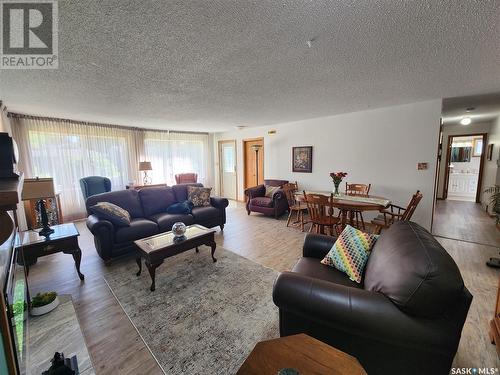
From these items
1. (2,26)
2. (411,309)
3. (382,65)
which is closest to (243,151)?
(382,65)

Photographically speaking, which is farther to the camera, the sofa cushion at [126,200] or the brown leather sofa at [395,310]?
the sofa cushion at [126,200]

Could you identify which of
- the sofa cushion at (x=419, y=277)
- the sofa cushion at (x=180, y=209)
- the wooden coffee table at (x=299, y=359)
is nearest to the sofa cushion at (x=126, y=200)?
the sofa cushion at (x=180, y=209)

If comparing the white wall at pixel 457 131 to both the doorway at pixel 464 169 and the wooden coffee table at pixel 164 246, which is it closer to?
the doorway at pixel 464 169

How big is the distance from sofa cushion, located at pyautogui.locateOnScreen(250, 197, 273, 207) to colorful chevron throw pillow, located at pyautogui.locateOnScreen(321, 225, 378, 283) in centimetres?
311

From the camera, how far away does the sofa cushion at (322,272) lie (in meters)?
1.60

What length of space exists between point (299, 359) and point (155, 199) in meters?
3.55

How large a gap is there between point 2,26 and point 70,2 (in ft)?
2.15

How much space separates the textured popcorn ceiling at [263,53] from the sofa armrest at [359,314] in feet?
5.55

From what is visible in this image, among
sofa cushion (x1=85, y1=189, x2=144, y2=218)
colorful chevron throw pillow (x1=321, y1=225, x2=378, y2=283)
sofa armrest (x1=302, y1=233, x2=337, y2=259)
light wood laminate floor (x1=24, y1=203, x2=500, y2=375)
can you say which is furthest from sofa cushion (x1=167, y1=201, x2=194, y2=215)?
colorful chevron throw pillow (x1=321, y1=225, x2=378, y2=283)

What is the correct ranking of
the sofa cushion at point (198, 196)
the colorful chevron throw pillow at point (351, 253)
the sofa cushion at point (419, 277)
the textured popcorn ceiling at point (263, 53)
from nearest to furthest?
1. the sofa cushion at point (419, 277)
2. the textured popcorn ceiling at point (263, 53)
3. the colorful chevron throw pillow at point (351, 253)
4. the sofa cushion at point (198, 196)

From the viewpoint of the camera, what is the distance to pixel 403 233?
1444 mm

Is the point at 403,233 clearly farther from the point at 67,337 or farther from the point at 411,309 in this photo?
the point at 67,337

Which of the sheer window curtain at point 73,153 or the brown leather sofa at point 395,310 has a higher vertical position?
the sheer window curtain at point 73,153

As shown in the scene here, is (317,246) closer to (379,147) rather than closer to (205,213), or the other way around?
(205,213)
